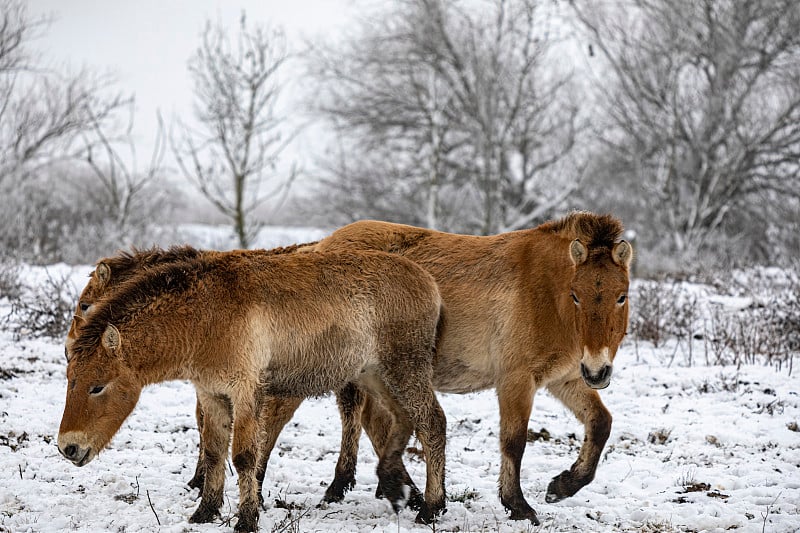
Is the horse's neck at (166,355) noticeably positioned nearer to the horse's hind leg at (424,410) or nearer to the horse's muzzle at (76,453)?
the horse's muzzle at (76,453)

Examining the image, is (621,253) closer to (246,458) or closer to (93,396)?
(246,458)

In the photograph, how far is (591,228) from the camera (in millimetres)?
5082

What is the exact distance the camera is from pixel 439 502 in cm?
477

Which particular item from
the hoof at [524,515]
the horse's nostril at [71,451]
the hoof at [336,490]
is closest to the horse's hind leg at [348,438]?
the hoof at [336,490]

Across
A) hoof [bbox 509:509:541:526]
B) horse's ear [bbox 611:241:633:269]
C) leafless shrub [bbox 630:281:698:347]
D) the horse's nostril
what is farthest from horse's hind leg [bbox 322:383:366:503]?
leafless shrub [bbox 630:281:698:347]

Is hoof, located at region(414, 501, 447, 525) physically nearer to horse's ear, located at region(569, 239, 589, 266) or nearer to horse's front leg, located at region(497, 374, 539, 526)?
horse's front leg, located at region(497, 374, 539, 526)

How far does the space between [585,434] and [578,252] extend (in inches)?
54.9

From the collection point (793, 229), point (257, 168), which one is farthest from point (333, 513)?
point (793, 229)

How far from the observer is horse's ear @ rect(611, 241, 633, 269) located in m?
4.79

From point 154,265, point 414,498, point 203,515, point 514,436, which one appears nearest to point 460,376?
point 514,436

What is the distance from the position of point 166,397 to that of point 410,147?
16354 millimetres

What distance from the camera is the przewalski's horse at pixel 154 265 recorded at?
4.80 meters

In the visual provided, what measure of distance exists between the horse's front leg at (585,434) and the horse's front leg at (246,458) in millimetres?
2168

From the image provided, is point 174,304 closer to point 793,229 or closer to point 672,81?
point 793,229
